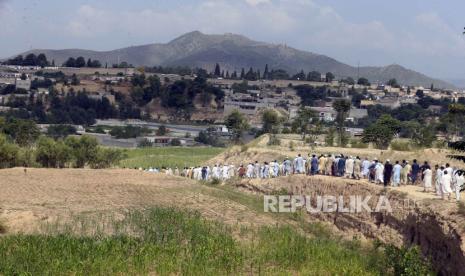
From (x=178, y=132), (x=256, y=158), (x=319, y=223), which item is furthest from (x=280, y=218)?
(x=178, y=132)

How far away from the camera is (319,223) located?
1019 inches

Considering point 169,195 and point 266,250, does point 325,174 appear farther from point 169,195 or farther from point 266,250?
point 266,250

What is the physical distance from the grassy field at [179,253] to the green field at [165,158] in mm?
21915

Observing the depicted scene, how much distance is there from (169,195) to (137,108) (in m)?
86.8

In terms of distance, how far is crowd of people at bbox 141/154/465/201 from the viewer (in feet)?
69.7

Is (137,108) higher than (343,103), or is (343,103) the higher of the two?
(343,103)

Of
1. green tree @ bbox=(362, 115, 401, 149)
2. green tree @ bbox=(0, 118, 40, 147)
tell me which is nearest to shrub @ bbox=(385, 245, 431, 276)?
green tree @ bbox=(362, 115, 401, 149)

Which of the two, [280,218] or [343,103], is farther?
[343,103]

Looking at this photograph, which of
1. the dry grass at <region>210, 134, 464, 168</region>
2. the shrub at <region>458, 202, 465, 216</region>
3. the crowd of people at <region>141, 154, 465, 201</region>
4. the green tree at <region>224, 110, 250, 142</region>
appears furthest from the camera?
the green tree at <region>224, 110, 250, 142</region>

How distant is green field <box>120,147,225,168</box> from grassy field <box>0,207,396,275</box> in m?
21.9

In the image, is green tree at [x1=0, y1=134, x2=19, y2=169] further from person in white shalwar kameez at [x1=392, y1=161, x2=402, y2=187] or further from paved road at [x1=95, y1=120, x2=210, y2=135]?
paved road at [x1=95, y1=120, x2=210, y2=135]

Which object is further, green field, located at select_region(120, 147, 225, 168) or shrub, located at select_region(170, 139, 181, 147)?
shrub, located at select_region(170, 139, 181, 147)

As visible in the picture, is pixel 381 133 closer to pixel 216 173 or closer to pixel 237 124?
pixel 237 124

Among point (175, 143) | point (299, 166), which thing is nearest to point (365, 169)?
point (299, 166)
